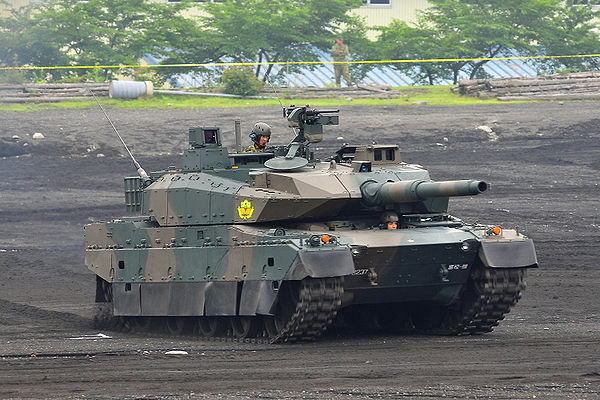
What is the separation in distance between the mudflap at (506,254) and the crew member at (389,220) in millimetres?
1485

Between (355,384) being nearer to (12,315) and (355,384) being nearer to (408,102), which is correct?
(12,315)

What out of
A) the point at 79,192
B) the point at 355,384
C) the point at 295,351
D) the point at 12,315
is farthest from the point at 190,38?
the point at 355,384

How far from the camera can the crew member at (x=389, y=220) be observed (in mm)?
21172

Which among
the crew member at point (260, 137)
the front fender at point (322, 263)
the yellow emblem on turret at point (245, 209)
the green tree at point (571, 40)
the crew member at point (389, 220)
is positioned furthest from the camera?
the green tree at point (571, 40)

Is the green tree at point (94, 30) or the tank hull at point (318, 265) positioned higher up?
the green tree at point (94, 30)

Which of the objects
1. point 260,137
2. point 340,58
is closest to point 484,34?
point 340,58

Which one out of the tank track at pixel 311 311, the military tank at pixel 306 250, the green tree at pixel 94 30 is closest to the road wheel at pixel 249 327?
the military tank at pixel 306 250

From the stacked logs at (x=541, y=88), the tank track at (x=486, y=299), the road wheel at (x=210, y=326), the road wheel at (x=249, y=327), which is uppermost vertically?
the stacked logs at (x=541, y=88)

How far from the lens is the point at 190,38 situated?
49.6 metres

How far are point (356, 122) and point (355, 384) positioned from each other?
25.9 metres

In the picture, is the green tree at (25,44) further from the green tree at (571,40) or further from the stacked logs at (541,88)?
the green tree at (571,40)

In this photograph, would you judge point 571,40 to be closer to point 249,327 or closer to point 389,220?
point 389,220

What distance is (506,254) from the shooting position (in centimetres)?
2047

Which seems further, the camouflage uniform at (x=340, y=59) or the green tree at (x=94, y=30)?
the camouflage uniform at (x=340, y=59)
